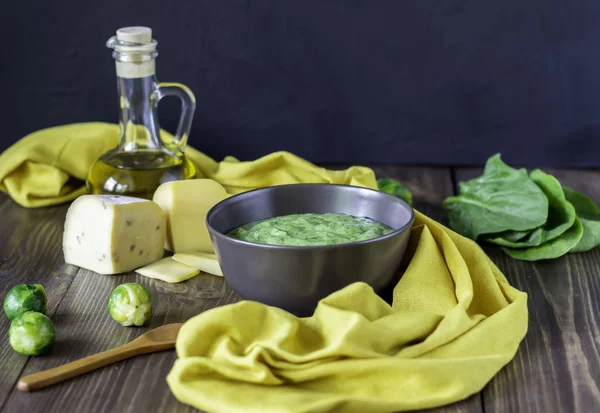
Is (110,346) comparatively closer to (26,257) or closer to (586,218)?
(26,257)

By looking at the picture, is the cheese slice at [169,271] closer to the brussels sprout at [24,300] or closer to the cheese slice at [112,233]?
the cheese slice at [112,233]

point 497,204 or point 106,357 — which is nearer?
point 106,357

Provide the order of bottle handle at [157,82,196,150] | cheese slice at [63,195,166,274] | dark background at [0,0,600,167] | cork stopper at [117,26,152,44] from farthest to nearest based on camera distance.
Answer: dark background at [0,0,600,167] < bottle handle at [157,82,196,150] < cork stopper at [117,26,152,44] < cheese slice at [63,195,166,274]

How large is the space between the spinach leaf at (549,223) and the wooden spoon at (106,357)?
0.82 meters

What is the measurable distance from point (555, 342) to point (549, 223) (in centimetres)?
52

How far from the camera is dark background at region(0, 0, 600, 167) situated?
2.50 meters

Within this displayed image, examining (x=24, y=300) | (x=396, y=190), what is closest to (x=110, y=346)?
(x=24, y=300)

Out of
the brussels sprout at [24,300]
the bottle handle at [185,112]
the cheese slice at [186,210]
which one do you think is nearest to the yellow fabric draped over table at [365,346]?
the brussels sprout at [24,300]

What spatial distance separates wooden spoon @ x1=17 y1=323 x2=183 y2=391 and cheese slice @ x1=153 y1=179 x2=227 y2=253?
0.40m

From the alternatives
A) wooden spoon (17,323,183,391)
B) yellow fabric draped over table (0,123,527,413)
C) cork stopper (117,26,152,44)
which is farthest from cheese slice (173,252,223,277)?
cork stopper (117,26,152,44)

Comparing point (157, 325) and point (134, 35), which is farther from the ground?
point (134, 35)

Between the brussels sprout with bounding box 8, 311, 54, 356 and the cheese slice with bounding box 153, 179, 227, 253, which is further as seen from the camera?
the cheese slice with bounding box 153, 179, 227, 253

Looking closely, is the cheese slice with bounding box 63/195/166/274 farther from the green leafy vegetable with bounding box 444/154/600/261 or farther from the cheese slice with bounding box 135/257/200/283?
the green leafy vegetable with bounding box 444/154/600/261

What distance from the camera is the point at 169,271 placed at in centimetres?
177
